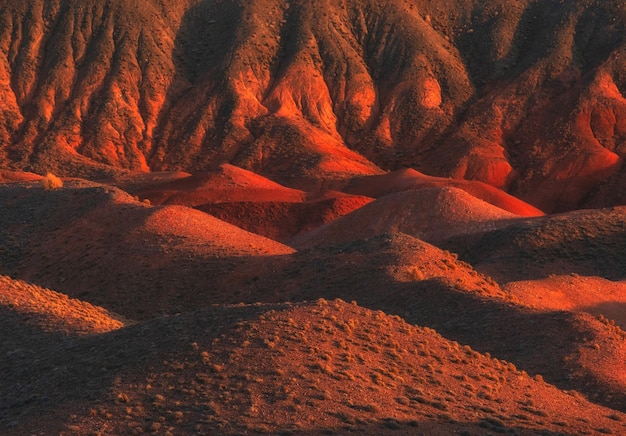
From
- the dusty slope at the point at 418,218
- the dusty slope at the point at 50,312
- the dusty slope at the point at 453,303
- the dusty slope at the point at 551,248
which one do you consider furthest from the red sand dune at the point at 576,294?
the dusty slope at the point at 50,312

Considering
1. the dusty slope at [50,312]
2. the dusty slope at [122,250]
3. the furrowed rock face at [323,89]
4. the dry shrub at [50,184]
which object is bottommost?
the dusty slope at [50,312]

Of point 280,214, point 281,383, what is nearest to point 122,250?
point 281,383

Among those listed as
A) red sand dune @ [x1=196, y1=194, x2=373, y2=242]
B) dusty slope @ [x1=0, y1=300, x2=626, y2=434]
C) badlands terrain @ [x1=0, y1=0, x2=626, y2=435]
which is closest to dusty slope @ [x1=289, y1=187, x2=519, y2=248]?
badlands terrain @ [x1=0, y1=0, x2=626, y2=435]

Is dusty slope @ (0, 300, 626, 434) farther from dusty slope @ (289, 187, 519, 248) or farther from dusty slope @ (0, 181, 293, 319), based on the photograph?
dusty slope @ (289, 187, 519, 248)

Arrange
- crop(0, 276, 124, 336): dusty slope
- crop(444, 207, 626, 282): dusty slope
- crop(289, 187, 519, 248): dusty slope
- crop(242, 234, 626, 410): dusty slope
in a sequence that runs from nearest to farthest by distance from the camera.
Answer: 1. crop(0, 276, 124, 336): dusty slope
2. crop(242, 234, 626, 410): dusty slope
3. crop(444, 207, 626, 282): dusty slope
4. crop(289, 187, 519, 248): dusty slope

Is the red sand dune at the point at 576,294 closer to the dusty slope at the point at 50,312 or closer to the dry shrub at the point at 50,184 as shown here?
the dusty slope at the point at 50,312

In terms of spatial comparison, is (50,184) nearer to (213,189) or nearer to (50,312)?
(213,189)

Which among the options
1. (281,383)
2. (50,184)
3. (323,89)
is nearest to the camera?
(281,383)
